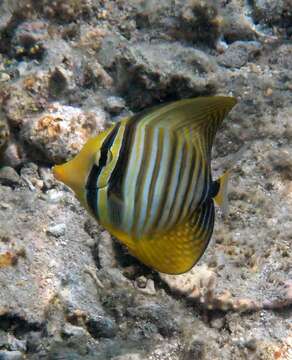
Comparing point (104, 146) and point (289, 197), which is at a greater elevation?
point (104, 146)

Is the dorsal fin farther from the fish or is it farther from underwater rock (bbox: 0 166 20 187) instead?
underwater rock (bbox: 0 166 20 187)

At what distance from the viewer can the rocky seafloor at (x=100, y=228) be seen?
8.88 ft

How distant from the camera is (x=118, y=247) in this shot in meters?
3.03

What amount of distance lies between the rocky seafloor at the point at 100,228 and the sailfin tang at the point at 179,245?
878 millimetres

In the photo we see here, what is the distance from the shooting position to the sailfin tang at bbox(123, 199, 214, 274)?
5.95ft

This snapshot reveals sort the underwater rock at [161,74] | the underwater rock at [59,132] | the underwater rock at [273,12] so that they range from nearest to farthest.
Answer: the underwater rock at [59,132] < the underwater rock at [161,74] < the underwater rock at [273,12]

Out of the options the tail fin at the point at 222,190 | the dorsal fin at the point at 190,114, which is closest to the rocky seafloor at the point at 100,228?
the tail fin at the point at 222,190

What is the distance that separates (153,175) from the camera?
1.66 meters

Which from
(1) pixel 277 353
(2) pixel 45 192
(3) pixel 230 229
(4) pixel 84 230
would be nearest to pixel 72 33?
(2) pixel 45 192

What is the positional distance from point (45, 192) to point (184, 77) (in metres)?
1.41

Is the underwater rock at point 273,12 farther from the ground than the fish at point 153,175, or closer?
farther from the ground

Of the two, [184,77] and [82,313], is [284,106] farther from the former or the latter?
[82,313]

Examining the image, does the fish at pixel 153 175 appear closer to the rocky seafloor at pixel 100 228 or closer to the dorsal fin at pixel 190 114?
the dorsal fin at pixel 190 114

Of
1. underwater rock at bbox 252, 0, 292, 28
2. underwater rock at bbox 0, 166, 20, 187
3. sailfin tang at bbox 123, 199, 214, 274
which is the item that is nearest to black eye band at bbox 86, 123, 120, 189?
sailfin tang at bbox 123, 199, 214, 274
